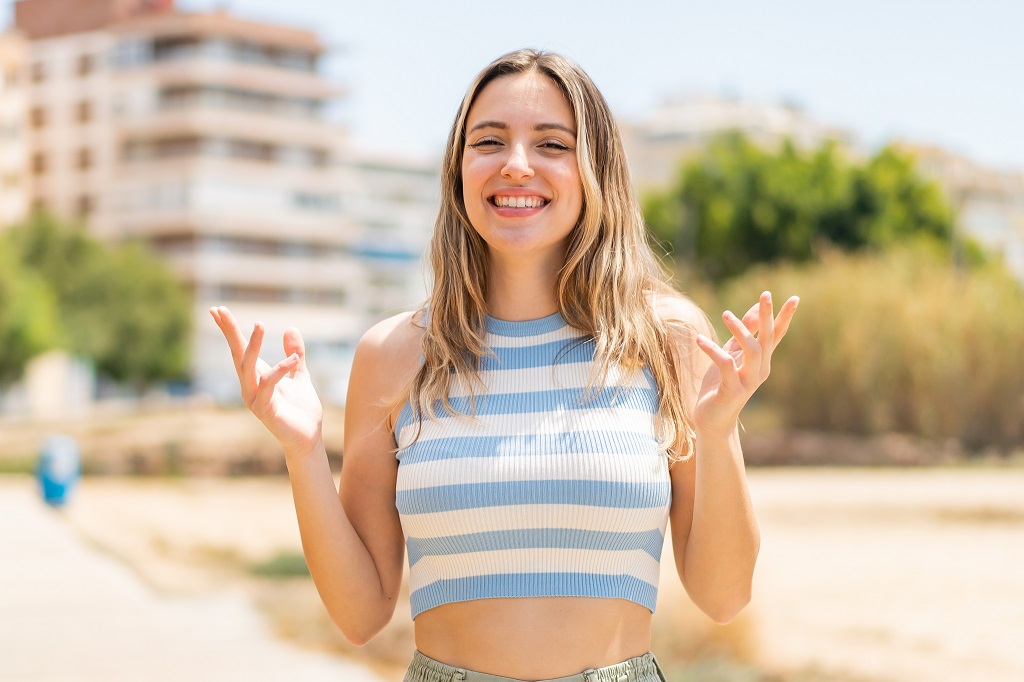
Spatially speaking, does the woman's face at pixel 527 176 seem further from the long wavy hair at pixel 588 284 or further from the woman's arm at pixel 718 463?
the woman's arm at pixel 718 463

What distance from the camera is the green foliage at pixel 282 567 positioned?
37.7 feet

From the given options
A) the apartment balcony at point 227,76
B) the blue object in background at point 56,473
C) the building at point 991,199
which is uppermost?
the apartment balcony at point 227,76

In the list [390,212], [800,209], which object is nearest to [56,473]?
[800,209]

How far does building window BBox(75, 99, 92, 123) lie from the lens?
69.4 m

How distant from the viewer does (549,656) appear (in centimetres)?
222

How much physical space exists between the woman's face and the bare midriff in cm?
64

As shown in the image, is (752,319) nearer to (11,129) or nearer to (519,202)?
(519,202)

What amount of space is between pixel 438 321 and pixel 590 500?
0.47 m

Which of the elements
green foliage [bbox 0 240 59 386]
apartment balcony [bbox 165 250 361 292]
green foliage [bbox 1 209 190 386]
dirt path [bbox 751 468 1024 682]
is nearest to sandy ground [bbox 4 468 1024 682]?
dirt path [bbox 751 468 1024 682]

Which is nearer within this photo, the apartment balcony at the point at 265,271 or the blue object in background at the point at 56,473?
the blue object in background at the point at 56,473

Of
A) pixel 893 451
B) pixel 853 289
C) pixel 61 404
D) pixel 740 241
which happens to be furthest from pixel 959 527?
pixel 61 404

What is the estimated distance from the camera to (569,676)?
2.21 meters

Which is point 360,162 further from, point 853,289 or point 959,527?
point 959,527

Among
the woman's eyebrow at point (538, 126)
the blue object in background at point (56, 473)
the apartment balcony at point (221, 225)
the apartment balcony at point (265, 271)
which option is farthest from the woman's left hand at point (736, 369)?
the apartment balcony at point (265, 271)
